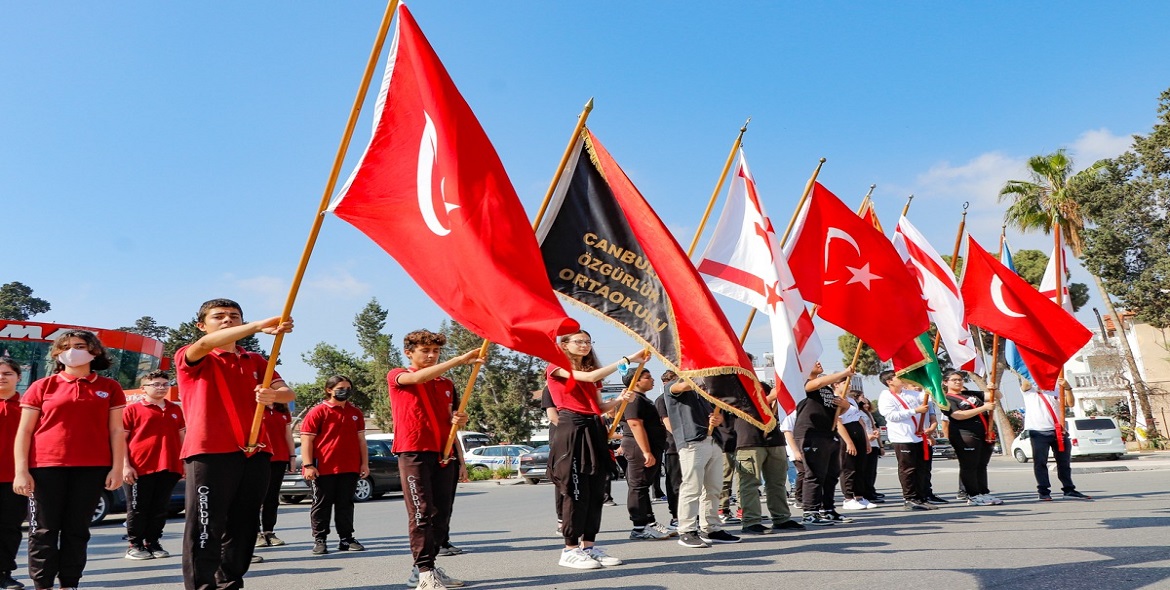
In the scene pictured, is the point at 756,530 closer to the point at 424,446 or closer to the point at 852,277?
the point at 852,277

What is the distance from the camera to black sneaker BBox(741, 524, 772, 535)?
899cm

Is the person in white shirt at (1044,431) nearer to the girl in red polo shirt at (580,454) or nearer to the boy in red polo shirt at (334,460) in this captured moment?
the girl in red polo shirt at (580,454)

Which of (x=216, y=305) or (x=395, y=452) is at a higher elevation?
(x=216, y=305)

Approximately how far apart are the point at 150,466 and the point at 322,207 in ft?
16.5

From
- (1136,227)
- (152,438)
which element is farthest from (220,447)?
(1136,227)

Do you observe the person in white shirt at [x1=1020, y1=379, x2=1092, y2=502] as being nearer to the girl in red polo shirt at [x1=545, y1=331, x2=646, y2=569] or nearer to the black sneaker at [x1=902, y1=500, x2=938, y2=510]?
the black sneaker at [x1=902, y1=500, x2=938, y2=510]

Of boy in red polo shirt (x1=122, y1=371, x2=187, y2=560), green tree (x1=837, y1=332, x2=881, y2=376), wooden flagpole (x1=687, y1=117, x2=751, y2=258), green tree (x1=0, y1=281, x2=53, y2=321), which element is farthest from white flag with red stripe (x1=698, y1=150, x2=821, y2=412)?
green tree (x1=0, y1=281, x2=53, y2=321)

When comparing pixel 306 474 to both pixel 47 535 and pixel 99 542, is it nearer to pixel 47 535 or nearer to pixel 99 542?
pixel 47 535

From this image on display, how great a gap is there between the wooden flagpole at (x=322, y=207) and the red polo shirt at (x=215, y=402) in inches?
3.3

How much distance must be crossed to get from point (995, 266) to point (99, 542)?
37.6ft

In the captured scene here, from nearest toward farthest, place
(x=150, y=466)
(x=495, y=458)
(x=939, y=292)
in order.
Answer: (x=150, y=466), (x=939, y=292), (x=495, y=458)

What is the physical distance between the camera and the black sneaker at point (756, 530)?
29.5 ft

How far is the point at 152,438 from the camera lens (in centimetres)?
904

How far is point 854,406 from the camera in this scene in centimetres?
1212
